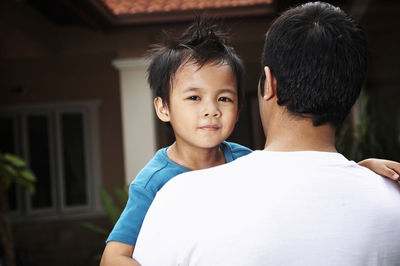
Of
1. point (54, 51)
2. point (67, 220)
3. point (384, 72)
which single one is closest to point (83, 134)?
point (67, 220)

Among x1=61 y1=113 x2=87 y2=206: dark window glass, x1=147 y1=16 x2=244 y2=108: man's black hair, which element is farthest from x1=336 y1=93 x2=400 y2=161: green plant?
x1=61 y1=113 x2=87 y2=206: dark window glass

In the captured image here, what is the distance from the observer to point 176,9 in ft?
20.8

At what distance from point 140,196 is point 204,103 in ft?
1.14

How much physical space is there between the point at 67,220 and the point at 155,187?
9085mm

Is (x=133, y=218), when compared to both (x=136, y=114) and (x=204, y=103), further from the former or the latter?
(x=136, y=114)

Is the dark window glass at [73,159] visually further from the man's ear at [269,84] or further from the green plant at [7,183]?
the man's ear at [269,84]

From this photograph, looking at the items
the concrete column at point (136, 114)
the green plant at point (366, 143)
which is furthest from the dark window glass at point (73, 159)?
the green plant at point (366, 143)

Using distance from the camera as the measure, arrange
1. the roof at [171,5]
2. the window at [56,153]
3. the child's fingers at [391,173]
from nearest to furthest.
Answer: the child's fingers at [391,173], the roof at [171,5], the window at [56,153]

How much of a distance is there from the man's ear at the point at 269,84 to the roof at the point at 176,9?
17.5 feet

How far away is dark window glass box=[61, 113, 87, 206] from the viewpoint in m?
10.0

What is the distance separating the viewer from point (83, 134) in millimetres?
10109

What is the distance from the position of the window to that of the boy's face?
336 inches

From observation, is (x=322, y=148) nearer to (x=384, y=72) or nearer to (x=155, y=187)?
(x=155, y=187)

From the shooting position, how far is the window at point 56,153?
9992 millimetres
